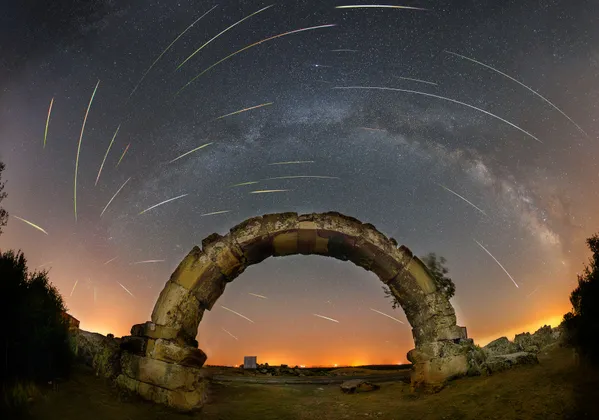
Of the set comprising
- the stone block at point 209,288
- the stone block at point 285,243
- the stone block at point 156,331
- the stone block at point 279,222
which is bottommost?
the stone block at point 156,331

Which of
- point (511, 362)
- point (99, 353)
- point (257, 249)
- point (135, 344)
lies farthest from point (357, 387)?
point (99, 353)

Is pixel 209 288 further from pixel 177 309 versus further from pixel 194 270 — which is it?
pixel 177 309

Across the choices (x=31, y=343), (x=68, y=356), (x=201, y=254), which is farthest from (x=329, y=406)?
(x=31, y=343)

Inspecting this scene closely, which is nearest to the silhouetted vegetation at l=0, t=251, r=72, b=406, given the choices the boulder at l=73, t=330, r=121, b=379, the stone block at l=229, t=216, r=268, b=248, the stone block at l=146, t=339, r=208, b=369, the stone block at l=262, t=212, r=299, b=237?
the boulder at l=73, t=330, r=121, b=379

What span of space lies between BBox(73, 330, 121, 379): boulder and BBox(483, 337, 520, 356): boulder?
30.0 feet

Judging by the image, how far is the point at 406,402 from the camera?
887 cm

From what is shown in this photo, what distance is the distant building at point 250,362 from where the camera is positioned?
59.8 feet

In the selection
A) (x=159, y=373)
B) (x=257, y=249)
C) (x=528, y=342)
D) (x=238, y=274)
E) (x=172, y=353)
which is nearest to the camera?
(x=159, y=373)

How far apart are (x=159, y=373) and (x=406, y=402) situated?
497 cm

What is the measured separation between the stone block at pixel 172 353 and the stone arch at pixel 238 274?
0.06ft

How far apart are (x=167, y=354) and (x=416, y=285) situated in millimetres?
5464

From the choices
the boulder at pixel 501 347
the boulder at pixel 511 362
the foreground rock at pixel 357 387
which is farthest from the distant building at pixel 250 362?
the boulder at pixel 511 362

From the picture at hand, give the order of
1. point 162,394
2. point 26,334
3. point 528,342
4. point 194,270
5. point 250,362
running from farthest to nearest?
1. point 250,362
2. point 528,342
3. point 194,270
4. point 162,394
5. point 26,334

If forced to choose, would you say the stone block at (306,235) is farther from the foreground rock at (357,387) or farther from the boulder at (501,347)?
the boulder at (501,347)
